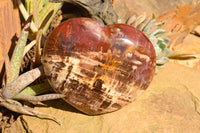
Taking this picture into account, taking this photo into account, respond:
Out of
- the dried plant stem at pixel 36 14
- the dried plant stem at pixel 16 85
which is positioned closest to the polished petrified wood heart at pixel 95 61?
the dried plant stem at pixel 16 85

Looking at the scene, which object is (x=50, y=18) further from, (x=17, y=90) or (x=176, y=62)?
(x=176, y=62)

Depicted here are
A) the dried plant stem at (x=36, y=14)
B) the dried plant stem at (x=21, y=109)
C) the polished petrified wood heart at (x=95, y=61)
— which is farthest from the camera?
the dried plant stem at (x=36, y=14)

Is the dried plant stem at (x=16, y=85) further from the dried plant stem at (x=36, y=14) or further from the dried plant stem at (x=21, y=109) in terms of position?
the dried plant stem at (x=36, y=14)

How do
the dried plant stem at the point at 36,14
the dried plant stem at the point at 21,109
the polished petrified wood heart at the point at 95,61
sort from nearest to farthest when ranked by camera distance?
the polished petrified wood heart at the point at 95,61
the dried plant stem at the point at 21,109
the dried plant stem at the point at 36,14

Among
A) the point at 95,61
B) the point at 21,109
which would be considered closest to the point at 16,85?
the point at 21,109

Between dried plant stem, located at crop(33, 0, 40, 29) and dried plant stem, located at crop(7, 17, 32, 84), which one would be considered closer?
dried plant stem, located at crop(7, 17, 32, 84)

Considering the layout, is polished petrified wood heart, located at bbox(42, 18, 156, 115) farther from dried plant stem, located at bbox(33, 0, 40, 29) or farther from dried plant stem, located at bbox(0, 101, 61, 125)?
dried plant stem, located at bbox(33, 0, 40, 29)

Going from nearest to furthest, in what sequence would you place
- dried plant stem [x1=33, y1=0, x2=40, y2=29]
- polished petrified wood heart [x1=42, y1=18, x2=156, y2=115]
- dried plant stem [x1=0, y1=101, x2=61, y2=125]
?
polished petrified wood heart [x1=42, y1=18, x2=156, y2=115], dried plant stem [x1=0, y1=101, x2=61, y2=125], dried plant stem [x1=33, y1=0, x2=40, y2=29]

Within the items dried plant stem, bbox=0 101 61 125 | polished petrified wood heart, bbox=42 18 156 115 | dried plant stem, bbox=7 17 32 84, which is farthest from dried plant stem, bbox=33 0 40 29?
dried plant stem, bbox=0 101 61 125

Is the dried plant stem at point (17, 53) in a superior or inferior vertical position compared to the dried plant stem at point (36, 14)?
inferior
